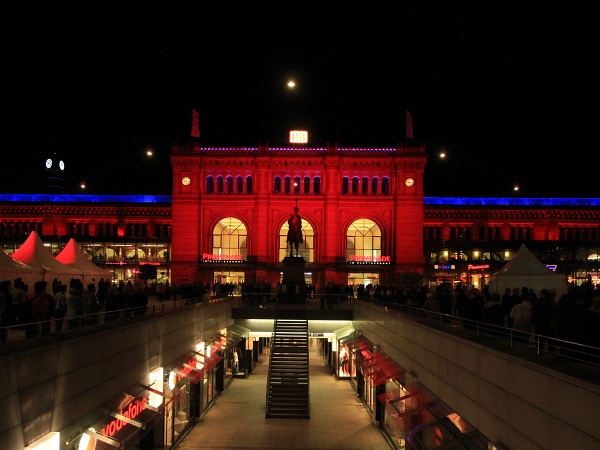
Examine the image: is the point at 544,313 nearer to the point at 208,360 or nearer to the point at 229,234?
the point at 208,360

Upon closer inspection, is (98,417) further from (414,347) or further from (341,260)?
(341,260)

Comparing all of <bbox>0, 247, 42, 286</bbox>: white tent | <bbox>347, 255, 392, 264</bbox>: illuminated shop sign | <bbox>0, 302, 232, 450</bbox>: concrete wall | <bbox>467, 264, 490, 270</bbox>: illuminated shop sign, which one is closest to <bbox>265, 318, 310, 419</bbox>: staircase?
<bbox>0, 302, 232, 450</bbox>: concrete wall

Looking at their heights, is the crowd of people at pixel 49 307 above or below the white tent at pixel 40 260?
below

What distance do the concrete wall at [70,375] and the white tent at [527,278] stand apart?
14.7 meters

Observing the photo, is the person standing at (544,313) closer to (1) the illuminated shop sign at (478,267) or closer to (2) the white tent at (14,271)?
(2) the white tent at (14,271)

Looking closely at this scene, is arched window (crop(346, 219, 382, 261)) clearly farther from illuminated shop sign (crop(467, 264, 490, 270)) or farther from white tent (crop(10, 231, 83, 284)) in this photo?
white tent (crop(10, 231, 83, 284))

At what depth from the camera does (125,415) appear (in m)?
17.9

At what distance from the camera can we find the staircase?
1303 inches

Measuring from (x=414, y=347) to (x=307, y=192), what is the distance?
52530 mm

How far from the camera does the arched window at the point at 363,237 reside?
7394cm

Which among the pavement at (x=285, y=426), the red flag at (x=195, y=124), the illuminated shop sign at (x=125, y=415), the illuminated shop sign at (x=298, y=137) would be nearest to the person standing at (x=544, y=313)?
the illuminated shop sign at (x=125, y=415)

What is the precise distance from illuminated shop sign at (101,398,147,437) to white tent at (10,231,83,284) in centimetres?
1171

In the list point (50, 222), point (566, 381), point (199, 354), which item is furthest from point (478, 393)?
point (50, 222)

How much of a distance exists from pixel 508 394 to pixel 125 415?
9.80m
